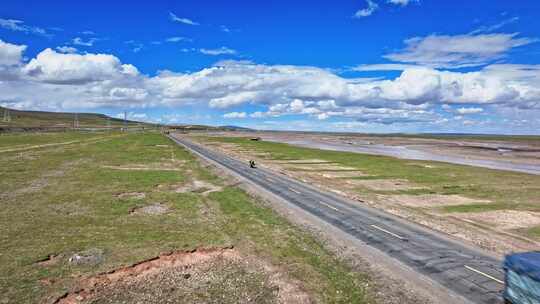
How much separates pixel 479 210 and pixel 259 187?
20.8 metres

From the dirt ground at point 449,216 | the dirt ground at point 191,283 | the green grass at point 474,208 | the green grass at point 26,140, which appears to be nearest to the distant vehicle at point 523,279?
the dirt ground at point 191,283

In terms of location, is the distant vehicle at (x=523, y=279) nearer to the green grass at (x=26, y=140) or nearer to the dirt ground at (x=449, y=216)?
the dirt ground at (x=449, y=216)

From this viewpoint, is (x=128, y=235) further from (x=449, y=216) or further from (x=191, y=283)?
(x=449, y=216)

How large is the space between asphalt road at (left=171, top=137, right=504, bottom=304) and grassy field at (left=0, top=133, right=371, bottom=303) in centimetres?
339

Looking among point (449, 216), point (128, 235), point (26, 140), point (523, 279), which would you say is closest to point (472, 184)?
point (449, 216)

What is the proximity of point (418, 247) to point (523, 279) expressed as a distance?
9.82m

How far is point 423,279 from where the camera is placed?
16766 millimetres

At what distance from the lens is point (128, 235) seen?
71.1ft

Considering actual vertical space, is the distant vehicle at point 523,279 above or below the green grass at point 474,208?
above

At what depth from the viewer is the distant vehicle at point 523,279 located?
37.1ft

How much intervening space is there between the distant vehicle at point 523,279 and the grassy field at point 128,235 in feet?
16.1

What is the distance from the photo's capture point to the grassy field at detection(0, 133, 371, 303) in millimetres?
15516

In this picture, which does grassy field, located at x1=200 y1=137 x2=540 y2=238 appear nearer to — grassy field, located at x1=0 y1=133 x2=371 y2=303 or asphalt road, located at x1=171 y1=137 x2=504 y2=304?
asphalt road, located at x1=171 y1=137 x2=504 y2=304

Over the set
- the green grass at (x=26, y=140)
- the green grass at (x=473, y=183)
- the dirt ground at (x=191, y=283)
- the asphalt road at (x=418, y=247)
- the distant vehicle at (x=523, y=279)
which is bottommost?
the green grass at (x=473, y=183)
